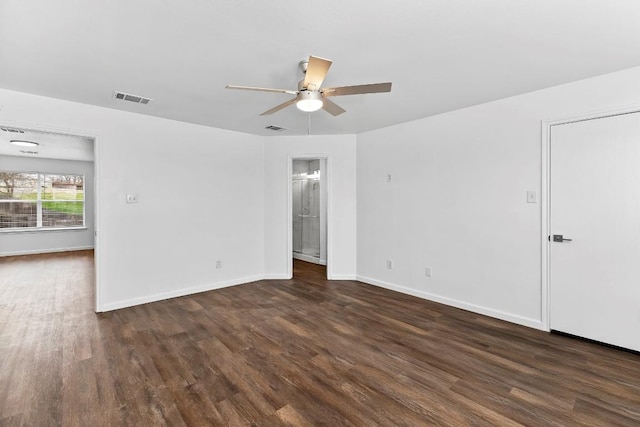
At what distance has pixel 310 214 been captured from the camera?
7.20 metres

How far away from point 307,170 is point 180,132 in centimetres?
338

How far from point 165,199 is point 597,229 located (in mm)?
5032

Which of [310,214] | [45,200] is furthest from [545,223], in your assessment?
[45,200]

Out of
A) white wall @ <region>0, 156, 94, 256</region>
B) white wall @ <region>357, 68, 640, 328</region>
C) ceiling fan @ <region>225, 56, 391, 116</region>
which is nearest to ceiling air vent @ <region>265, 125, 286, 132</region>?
white wall @ <region>357, 68, 640, 328</region>

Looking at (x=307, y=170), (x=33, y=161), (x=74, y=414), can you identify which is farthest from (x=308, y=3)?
(x=33, y=161)

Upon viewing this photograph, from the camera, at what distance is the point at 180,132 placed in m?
4.27

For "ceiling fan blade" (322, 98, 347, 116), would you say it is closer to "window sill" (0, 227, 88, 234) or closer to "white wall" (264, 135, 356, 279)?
"white wall" (264, 135, 356, 279)

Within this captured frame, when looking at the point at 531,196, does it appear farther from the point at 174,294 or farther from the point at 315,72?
the point at 174,294

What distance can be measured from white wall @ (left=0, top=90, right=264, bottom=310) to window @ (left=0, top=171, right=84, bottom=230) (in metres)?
6.10

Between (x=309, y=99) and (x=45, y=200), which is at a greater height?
(x=309, y=99)

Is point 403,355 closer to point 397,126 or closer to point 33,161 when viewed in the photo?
point 397,126

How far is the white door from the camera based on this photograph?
2.66 meters

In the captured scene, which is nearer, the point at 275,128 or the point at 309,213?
the point at 275,128

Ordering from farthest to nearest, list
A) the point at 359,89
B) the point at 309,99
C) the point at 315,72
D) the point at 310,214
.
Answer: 1. the point at 310,214
2. the point at 309,99
3. the point at 359,89
4. the point at 315,72
